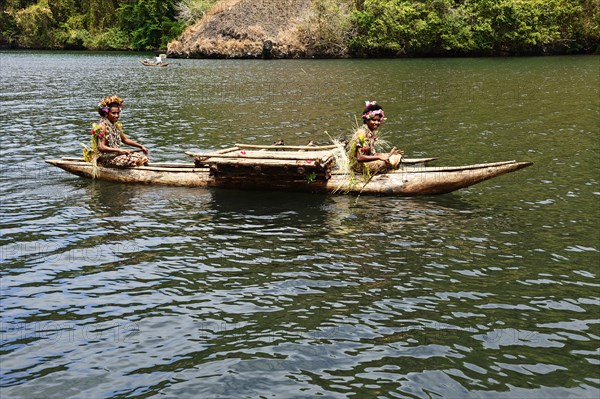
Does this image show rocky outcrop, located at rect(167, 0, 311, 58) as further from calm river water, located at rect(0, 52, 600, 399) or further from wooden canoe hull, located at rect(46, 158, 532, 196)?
wooden canoe hull, located at rect(46, 158, 532, 196)

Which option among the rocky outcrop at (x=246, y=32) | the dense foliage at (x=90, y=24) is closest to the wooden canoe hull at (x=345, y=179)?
the rocky outcrop at (x=246, y=32)

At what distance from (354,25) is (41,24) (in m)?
58.8

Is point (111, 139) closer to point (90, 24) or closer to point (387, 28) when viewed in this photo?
point (387, 28)

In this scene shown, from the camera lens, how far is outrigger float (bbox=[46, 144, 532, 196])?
15625 mm

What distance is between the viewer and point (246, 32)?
7362 cm

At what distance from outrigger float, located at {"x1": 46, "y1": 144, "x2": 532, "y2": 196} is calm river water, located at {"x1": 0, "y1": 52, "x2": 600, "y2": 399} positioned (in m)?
0.32

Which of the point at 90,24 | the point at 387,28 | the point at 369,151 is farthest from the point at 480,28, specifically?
the point at 90,24

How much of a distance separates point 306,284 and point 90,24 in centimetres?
10115

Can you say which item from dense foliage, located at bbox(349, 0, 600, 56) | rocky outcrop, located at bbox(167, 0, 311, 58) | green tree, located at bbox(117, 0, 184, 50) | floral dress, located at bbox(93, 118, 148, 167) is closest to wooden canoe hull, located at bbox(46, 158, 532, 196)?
floral dress, located at bbox(93, 118, 148, 167)

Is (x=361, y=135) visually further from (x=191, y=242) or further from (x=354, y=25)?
(x=354, y=25)

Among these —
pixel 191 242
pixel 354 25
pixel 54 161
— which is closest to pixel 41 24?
pixel 354 25

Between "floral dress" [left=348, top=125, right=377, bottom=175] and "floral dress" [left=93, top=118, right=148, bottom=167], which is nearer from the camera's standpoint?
"floral dress" [left=348, top=125, right=377, bottom=175]

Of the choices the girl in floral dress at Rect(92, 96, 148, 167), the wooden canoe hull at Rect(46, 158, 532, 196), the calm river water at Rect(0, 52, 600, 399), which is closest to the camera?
the calm river water at Rect(0, 52, 600, 399)

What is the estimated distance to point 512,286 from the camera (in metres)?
10.9
